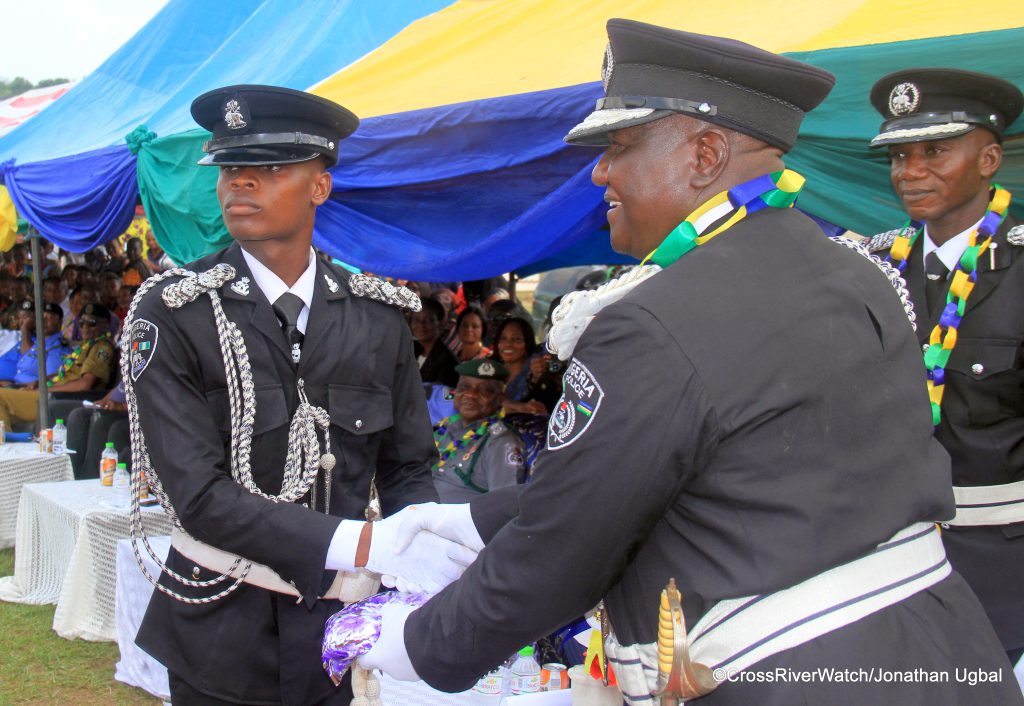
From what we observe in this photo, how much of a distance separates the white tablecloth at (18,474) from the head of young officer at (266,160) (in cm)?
500

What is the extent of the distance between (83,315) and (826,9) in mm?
7762

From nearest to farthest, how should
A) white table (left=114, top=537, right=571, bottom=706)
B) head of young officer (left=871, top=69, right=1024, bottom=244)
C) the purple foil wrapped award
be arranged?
the purple foil wrapped award < head of young officer (left=871, top=69, right=1024, bottom=244) < white table (left=114, top=537, right=571, bottom=706)

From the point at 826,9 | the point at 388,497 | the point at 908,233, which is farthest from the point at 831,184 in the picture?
the point at 388,497

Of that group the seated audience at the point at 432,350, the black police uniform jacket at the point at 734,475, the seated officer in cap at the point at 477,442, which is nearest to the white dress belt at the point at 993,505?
the black police uniform jacket at the point at 734,475

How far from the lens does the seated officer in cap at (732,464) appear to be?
1.28 metres

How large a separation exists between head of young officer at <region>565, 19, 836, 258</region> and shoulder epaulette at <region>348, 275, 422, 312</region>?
3.72ft

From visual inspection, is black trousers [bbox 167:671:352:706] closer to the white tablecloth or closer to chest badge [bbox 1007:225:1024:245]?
chest badge [bbox 1007:225:1024:245]

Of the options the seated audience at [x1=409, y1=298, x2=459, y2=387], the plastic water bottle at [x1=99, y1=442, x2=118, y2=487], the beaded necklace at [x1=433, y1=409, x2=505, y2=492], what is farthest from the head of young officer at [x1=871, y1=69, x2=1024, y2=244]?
the plastic water bottle at [x1=99, y1=442, x2=118, y2=487]

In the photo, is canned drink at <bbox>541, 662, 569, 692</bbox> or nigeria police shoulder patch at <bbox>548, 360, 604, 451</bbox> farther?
canned drink at <bbox>541, 662, 569, 692</bbox>

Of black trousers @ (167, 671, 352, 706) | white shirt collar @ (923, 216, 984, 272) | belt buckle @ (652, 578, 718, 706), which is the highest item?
white shirt collar @ (923, 216, 984, 272)

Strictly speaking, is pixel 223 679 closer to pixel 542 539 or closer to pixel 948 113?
pixel 542 539

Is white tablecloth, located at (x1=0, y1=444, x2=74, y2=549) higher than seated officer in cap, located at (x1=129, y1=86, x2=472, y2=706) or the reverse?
the reverse

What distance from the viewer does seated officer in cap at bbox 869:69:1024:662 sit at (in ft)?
8.99

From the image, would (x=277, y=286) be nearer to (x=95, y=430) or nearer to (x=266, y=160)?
(x=266, y=160)
